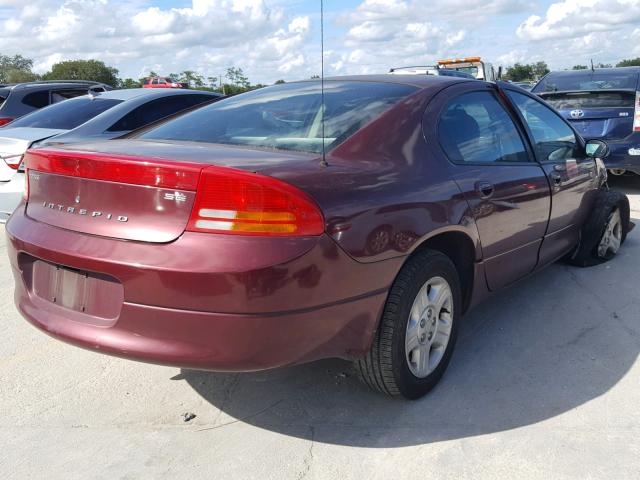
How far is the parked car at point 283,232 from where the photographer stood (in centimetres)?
221

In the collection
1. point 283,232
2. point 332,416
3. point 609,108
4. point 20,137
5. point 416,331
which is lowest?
point 332,416

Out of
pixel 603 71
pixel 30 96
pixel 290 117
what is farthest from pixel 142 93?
pixel 603 71

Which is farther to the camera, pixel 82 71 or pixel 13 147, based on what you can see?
pixel 82 71

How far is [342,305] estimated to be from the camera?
239 centimetres

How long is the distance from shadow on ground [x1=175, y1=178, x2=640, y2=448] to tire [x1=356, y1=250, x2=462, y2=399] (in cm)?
15

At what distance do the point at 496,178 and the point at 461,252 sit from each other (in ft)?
1.54

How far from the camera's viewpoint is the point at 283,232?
7.23 feet

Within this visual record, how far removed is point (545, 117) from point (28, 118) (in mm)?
5248

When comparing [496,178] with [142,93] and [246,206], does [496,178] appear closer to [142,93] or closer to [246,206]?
[246,206]

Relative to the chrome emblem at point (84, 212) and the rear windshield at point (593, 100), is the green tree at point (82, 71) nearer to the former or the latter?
the rear windshield at point (593, 100)

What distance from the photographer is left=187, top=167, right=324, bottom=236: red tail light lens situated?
2199 mm

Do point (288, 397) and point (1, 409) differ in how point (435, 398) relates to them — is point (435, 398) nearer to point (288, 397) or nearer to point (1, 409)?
point (288, 397)

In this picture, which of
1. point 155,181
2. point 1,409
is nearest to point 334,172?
point 155,181

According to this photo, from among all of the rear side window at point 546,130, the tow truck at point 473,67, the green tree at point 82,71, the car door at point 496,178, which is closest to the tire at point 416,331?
the car door at point 496,178
